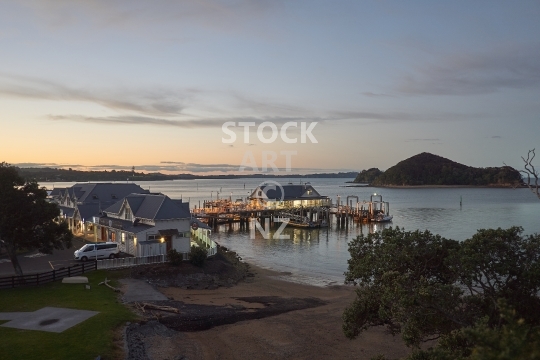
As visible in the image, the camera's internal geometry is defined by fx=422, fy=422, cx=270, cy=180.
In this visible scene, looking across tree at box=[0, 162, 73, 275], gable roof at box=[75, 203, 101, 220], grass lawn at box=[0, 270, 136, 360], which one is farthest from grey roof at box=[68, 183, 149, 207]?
grass lawn at box=[0, 270, 136, 360]

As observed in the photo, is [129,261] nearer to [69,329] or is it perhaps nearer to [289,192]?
[69,329]

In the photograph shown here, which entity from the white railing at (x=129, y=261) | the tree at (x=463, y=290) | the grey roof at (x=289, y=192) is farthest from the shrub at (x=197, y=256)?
the grey roof at (x=289, y=192)

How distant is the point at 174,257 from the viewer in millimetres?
34750

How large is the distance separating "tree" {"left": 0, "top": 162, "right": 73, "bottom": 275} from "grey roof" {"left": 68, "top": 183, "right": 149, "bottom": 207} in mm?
24778

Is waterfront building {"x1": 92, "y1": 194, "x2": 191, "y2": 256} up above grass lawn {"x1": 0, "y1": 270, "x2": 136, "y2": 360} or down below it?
above

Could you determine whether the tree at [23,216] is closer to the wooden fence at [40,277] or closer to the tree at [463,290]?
the wooden fence at [40,277]

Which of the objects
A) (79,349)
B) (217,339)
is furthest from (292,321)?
(79,349)

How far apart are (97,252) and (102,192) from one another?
74.7ft

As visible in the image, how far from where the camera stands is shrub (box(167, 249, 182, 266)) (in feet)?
114

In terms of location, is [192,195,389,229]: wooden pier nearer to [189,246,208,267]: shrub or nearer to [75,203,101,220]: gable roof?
[75,203,101,220]: gable roof

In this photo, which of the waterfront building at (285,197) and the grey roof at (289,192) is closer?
the waterfront building at (285,197)

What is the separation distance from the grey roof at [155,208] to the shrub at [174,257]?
357 cm

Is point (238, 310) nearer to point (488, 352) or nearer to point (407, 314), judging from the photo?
point (407, 314)

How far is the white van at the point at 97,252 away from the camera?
35.2 m
